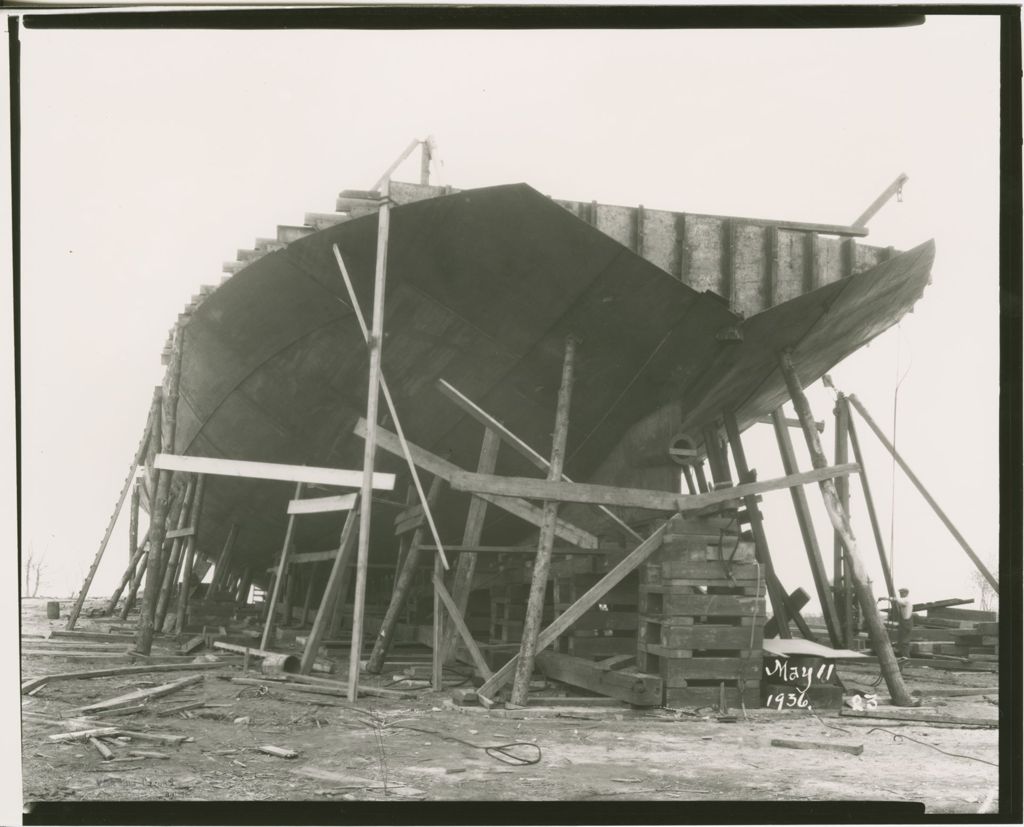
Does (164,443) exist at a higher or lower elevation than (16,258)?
lower

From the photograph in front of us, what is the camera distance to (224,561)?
1498 centimetres

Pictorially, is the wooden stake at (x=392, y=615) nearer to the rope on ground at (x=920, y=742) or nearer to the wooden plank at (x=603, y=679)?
the wooden plank at (x=603, y=679)

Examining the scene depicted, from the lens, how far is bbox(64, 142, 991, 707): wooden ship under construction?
782 cm

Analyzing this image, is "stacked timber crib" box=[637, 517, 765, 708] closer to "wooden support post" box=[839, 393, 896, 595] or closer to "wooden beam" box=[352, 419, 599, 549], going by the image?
"wooden beam" box=[352, 419, 599, 549]

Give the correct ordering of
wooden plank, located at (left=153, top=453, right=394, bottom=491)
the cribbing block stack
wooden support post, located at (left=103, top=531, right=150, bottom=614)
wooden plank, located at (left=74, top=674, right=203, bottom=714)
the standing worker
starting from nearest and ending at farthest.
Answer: wooden plank, located at (left=74, top=674, right=203, bottom=714) < wooden plank, located at (left=153, top=453, right=394, bottom=491) < the cribbing block stack < the standing worker < wooden support post, located at (left=103, top=531, right=150, bottom=614)

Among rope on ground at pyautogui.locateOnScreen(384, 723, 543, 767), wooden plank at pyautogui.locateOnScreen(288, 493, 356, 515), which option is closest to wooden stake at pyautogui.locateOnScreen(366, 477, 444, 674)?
wooden plank at pyautogui.locateOnScreen(288, 493, 356, 515)

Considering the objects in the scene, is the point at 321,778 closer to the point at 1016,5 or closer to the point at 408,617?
the point at 1016,5

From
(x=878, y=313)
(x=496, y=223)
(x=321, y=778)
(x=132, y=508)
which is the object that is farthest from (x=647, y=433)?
(x=132, y=508)

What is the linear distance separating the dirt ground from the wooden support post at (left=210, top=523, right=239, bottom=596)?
680 cm

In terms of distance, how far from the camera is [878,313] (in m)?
11.1

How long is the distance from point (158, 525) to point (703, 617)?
592 cm

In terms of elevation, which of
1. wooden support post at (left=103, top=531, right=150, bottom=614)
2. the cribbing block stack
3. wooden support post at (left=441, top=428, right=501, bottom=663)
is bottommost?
wooden support post at (left=103, top=531, right=150, bottom=614)

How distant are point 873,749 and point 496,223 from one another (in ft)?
16.2

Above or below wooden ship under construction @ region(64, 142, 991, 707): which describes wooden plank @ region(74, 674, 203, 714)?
below
